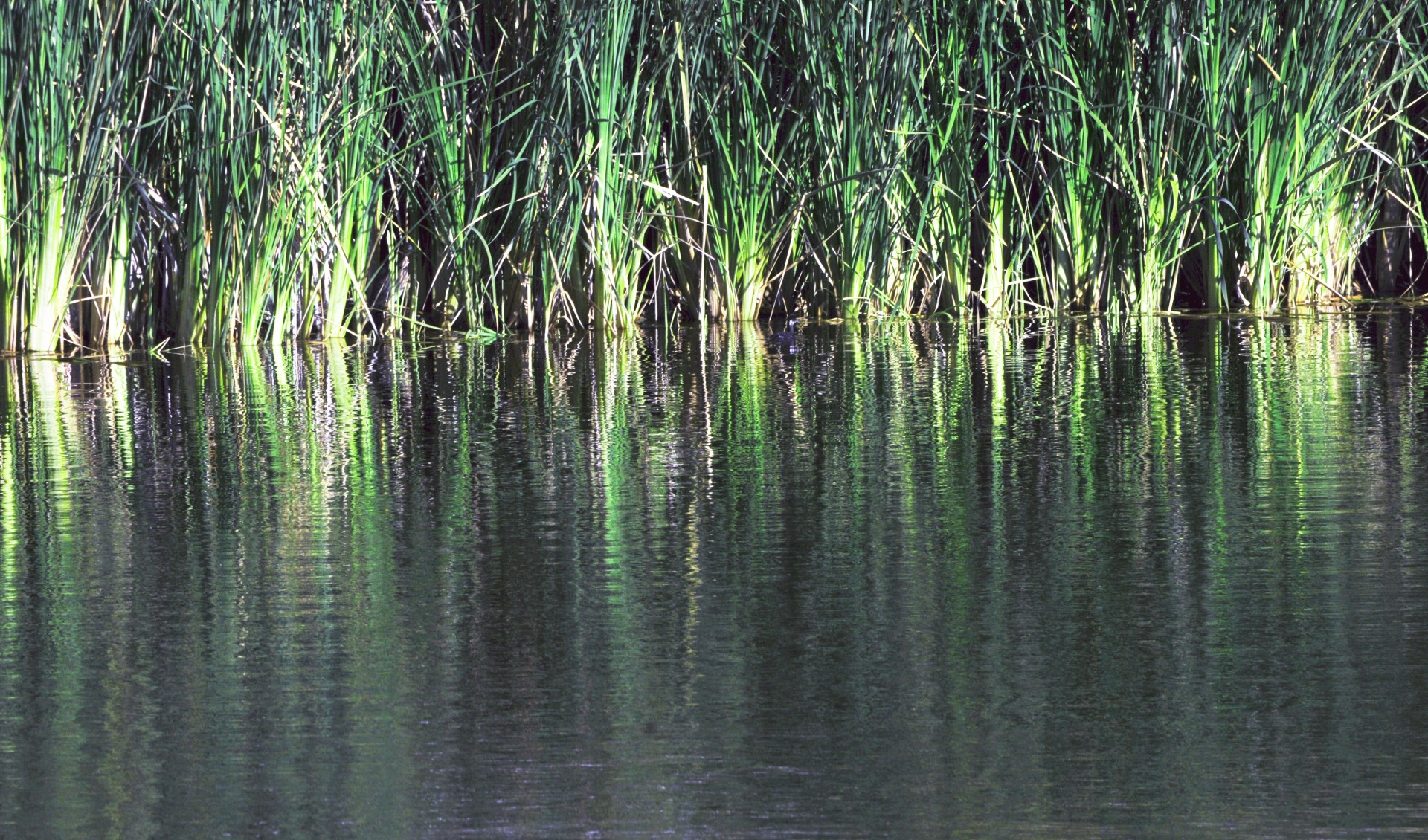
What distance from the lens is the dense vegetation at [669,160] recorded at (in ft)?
14.8

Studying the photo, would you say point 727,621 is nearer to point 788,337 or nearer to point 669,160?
point 788,337

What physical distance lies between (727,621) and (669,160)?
137 inches

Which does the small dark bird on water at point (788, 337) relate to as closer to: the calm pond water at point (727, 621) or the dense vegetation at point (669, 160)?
the dense vegetation at point (669, 160)

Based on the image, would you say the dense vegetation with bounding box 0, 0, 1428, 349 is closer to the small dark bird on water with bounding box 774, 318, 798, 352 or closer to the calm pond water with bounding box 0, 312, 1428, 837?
the small dark bird on water with bounding box 774, 318, 798, 352

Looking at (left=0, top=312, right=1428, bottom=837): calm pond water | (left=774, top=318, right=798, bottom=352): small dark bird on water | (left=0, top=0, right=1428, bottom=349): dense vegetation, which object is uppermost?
(left=0, top=0, right=1428, bottom=349): dense vegetation

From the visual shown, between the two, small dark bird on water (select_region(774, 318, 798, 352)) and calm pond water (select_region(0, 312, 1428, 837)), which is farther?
small dark bird on water (select_region(774, 318, 798, 352))

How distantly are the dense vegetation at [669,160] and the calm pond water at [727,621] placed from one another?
1363 millimetres

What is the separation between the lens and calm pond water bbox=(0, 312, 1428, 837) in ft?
4.25

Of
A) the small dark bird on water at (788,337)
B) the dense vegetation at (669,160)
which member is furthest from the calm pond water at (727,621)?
the dense vegetation at (669,160)

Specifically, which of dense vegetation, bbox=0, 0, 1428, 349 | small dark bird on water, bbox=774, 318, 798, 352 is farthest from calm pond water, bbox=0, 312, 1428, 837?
dense vegetation, bbox=0, 0, 1428, 349

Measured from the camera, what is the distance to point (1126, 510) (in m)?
2.24

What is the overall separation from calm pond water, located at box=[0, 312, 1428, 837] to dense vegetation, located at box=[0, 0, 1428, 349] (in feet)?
4.47

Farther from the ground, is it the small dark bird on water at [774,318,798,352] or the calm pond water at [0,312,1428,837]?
the small dark bird on water at [774,318,798,352]

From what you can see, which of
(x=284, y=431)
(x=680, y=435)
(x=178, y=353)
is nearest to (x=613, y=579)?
(x=680, y=435)
